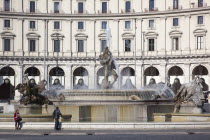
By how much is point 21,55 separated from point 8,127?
57.0 metres

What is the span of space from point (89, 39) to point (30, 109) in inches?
2084

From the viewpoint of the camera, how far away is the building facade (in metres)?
85.8

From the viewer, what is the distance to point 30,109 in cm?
3706

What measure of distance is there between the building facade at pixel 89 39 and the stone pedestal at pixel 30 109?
4921cm

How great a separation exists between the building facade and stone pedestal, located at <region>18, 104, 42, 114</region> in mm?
49209

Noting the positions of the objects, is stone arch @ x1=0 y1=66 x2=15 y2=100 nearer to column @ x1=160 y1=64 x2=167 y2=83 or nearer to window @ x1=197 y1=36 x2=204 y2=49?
column @ x1=160 y1=64 x2=167 y2=83

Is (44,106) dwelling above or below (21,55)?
below

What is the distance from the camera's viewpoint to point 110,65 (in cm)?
4447

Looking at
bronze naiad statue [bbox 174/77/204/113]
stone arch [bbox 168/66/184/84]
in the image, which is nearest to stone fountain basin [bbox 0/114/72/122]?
bronze naiad statue [bbox 174/77/204/113]

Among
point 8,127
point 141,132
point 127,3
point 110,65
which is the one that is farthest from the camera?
point 127,3

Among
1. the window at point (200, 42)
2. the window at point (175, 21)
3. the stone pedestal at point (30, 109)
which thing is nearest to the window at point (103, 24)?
the window at point (175, 21)

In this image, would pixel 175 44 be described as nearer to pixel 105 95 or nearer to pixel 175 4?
pixel 175 4

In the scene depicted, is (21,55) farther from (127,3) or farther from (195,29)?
(195,29)

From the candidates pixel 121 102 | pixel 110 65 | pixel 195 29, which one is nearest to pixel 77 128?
pixel 121 102
